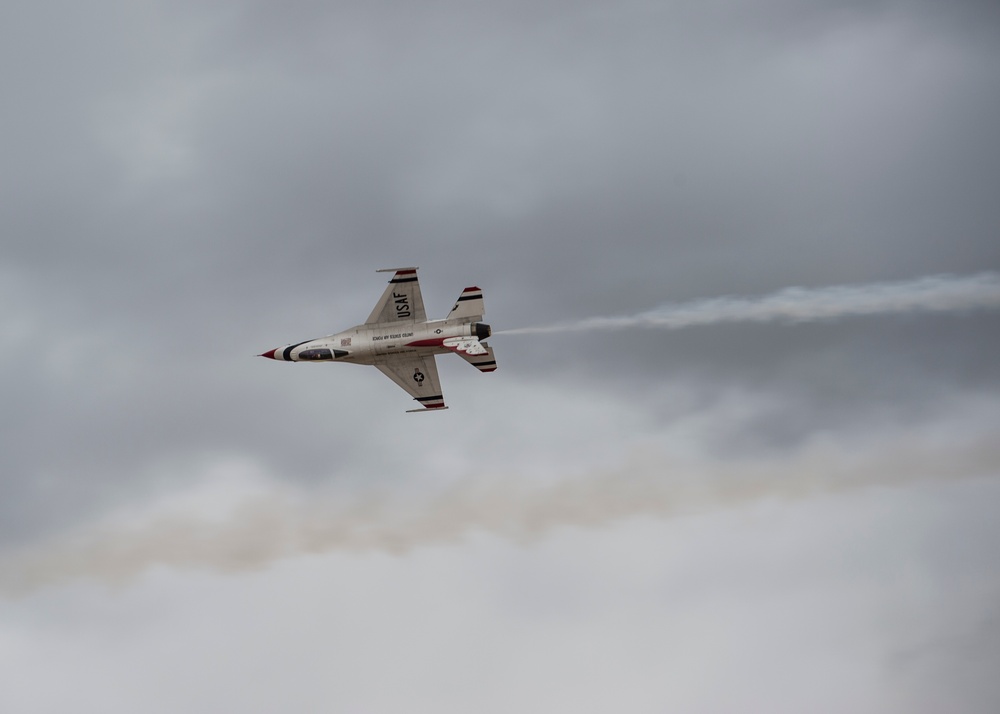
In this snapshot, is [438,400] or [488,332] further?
[438,400]

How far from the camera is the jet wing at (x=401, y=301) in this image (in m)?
113

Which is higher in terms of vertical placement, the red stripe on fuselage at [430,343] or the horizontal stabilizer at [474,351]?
the red stripe on fuselage at [430,343]

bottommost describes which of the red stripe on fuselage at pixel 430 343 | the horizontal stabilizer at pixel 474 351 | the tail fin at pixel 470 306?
the horizontal stabilizer at pixel 474 351

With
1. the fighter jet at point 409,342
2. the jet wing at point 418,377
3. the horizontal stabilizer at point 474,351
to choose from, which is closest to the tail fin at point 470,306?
the fighter jet at point 409,342

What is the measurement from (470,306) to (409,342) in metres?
4.89

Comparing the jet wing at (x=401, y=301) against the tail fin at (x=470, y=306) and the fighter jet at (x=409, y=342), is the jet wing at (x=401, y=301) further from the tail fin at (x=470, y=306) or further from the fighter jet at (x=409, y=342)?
the tail fin at (x=470, y=306)

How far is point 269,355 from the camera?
11750 centimetres

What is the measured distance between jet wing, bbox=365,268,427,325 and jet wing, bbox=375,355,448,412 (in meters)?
3.14

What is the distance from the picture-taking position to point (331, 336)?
115125 mm

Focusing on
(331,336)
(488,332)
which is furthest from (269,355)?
(488,332)

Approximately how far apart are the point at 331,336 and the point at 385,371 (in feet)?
14.6

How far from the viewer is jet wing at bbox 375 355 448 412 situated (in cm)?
11550

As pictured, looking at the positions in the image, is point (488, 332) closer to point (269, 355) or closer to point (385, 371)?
point (385, 371)

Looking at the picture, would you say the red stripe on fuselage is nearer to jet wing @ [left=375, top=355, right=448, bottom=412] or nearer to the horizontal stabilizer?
the horizontal stabilizer
